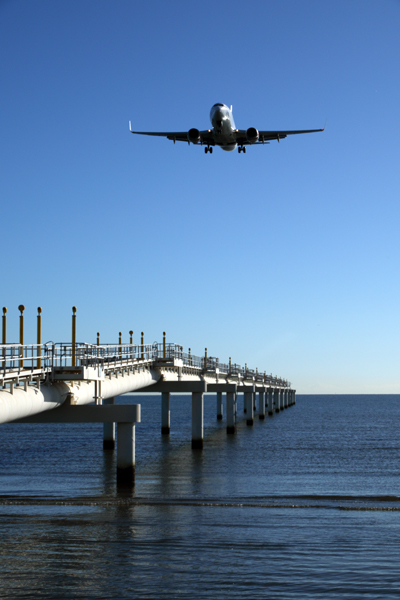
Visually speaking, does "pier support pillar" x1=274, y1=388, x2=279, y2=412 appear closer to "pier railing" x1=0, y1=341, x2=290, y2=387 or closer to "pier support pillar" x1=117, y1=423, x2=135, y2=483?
"pier railing" x1=0, y1=341, x2=290, y2=387

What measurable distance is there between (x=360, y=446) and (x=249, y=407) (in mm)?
38351

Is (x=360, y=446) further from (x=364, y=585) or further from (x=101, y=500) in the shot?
(x=364, y=585)

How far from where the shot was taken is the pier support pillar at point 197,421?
5794cm

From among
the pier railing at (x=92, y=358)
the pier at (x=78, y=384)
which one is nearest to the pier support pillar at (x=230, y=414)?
the pier railing at (x=92, y=358)

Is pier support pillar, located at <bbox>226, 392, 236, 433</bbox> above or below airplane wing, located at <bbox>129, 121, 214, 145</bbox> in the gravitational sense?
below

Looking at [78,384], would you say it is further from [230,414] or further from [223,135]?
[230,414]

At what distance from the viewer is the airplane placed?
4759cm

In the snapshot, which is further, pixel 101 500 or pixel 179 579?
pixel 101 500

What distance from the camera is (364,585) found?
55.1ft

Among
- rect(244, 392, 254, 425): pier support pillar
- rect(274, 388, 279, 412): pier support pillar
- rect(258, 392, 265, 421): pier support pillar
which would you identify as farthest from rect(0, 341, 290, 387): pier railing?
rect(274, 388, 279, 412): pier support pillar

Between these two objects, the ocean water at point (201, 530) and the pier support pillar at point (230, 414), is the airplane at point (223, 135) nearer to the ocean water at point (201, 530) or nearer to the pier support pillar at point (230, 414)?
the ocean water at point (201, 530)

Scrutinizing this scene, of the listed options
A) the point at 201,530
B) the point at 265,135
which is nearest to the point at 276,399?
the point at 265,135

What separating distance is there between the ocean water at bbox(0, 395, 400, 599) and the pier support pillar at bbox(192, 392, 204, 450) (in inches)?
420

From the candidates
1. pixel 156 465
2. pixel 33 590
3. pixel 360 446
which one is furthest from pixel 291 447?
pixel 33 590
